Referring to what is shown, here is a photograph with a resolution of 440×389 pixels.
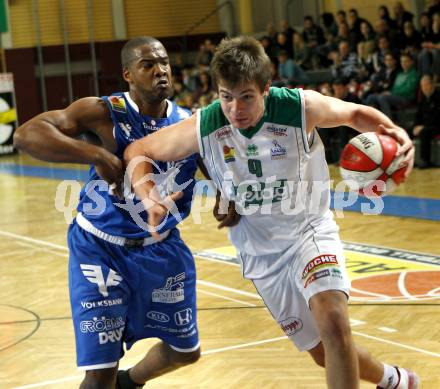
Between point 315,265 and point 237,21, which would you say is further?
point 237,21

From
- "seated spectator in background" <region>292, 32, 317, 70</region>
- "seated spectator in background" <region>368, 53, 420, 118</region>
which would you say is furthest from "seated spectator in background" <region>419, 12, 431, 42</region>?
"seated spectator in background" <region>292, 32, 317, 70</region>

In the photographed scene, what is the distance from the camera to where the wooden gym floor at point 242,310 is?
5359mm

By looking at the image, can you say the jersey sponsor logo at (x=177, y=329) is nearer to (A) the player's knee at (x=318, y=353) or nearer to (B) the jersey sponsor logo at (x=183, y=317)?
(B) the jersey sponsor logo at (x=183, y=317)

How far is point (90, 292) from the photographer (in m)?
4.10

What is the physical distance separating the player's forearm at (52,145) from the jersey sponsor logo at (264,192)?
0.74 metres

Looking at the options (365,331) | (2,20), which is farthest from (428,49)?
(2,20)

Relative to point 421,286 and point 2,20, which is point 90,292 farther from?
point 2,20

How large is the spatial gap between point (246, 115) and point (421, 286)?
12.7ft

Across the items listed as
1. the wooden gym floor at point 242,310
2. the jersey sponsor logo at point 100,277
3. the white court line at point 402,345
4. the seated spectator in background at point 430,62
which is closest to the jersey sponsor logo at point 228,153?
the jersey sponsor logo at point 100,277

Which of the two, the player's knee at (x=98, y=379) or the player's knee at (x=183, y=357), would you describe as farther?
the player's knee at (x=183, y=357)

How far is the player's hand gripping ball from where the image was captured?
3938 mm

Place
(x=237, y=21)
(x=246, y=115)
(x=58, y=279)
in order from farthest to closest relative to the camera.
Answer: (x=237, y=21)
(x=58, y=279)
(x=246, y=115)

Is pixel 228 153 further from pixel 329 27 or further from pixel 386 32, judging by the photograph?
A: pixel 329 27

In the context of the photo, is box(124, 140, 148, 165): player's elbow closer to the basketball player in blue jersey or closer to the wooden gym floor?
the basketball player in blue jersey
